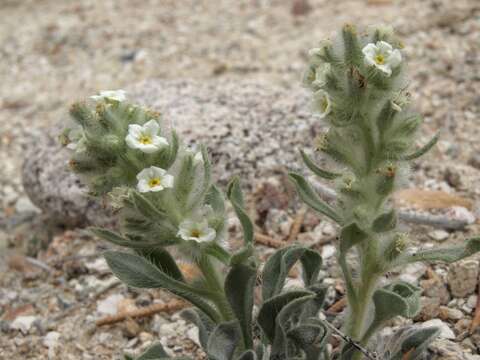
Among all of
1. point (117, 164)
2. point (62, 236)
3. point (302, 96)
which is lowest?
point (62, 236)

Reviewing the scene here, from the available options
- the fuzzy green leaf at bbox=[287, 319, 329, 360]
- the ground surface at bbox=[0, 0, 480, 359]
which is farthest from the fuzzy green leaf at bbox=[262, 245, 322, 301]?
the ground surface at bbox=[0, 0, 480, 359]

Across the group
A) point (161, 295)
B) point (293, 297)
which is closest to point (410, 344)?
point (293, 297)

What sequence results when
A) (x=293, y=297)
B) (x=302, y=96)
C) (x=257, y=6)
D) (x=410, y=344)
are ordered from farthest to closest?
(x=257, y=6) < (x=302, y=96) < (x=410, y=344) < (x=293, y=297)

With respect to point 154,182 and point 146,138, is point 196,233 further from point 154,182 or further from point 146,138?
point 146,138

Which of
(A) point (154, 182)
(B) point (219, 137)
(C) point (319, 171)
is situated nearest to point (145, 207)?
(A) point (154, 182)

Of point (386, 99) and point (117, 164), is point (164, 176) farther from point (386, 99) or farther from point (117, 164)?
point (386, 99)

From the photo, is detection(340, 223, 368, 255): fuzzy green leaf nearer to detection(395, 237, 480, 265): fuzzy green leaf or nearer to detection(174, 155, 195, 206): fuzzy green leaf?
detection(395, 237, 480, 265): fuzzy green leaf

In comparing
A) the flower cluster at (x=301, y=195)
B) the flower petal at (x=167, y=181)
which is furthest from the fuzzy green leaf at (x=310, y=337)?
the flower petal at (x=167, y=181)
